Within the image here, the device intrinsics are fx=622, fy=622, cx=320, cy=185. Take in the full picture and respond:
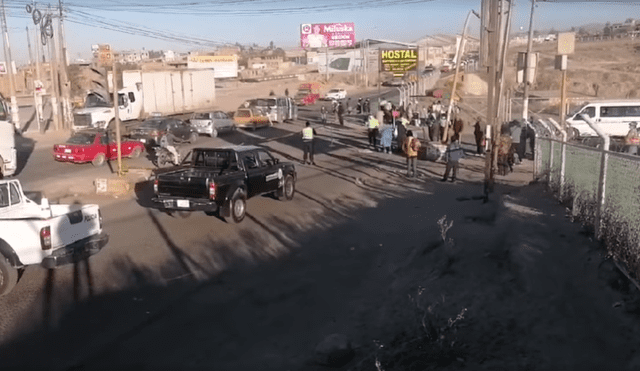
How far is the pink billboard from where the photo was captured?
108 m

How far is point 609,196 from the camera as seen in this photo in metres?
8.88

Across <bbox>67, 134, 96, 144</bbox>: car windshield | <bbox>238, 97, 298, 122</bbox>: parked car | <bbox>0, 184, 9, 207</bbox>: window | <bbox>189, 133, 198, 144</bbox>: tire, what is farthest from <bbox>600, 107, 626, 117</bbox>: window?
<bbox>0, 184, 9, 207</bbox>: window

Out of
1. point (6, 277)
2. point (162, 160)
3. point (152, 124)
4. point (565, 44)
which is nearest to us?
point (6, 277)

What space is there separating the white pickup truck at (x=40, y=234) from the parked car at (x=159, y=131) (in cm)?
1669

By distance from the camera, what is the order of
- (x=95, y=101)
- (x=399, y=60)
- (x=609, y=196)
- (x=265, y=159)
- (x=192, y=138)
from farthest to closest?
(x=399, y=60), (x=95, y=101), (x=192, y=138), (x=265, y=159), (x=609, y=196)

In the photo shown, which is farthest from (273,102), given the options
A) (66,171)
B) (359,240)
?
(359,240)

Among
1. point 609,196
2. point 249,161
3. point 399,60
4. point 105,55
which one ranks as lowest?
point 249,161

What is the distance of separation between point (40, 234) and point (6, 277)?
2.46 feet

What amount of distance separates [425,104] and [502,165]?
Answer: 26.3 meters

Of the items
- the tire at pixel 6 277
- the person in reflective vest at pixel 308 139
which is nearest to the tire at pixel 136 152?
the person in reflective vest at pixel 308 139

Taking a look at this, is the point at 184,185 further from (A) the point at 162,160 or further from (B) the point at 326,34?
(B) the point at 326,34

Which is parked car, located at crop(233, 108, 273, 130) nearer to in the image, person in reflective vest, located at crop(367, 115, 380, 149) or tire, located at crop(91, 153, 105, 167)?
person in reflective vest, located at crop(367, 115, 380, 149)

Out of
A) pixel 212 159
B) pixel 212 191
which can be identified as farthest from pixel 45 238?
pixel 212 159

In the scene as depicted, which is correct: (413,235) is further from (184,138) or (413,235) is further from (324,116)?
(324,116)
